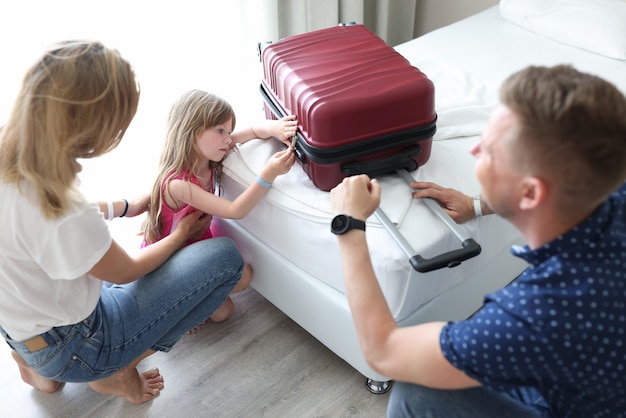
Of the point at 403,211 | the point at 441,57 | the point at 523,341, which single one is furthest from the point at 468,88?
the point at 523,341

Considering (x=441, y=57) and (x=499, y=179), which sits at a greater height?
(x=499, y=179)

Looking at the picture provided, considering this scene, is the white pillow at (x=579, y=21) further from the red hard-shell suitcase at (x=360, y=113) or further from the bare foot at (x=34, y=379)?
the bare foot at (x=34, y=379)

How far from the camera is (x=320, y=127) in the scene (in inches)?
52.5

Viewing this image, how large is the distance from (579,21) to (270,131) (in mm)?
1217

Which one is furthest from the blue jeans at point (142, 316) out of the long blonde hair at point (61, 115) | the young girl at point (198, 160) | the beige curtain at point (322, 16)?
the beige curtain at point (322, 16)

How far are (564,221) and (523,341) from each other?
0.59 ft

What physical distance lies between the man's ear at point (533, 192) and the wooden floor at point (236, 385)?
82cm

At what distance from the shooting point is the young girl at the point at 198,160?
1.46 meters

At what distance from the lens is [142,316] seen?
140cm

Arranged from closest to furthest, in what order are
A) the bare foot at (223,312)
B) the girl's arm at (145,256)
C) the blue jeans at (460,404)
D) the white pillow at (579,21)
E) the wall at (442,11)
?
1. the blue jeans at (460,404)
2. the girl's arm at (145,256)
3. the bare foot at (223,312)
4. the white pillow at (579,21)
5. the wall at (442,11)

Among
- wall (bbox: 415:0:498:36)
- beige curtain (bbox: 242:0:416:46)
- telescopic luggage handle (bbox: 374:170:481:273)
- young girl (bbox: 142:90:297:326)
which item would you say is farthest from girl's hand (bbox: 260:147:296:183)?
wall (bbox: 415:0:498:36)

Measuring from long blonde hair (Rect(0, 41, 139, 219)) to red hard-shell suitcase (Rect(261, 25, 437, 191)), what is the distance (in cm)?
41

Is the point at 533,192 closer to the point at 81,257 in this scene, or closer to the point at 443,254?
the point at 443,254

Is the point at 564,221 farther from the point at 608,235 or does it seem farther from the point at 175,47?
the point at 175,47
